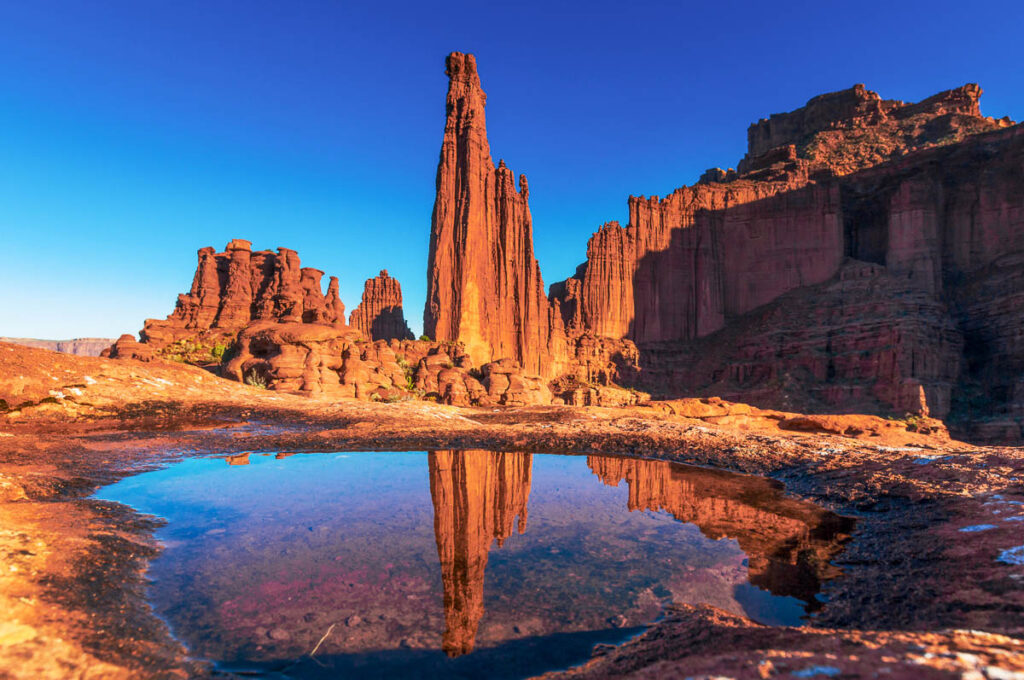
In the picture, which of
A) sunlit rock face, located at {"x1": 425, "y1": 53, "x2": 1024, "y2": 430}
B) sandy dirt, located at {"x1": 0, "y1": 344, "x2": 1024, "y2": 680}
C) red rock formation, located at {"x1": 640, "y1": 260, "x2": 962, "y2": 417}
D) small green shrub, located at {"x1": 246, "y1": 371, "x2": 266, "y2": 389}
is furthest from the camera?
sunlit rock face, located at {"x1": 425, "y1": 53, "x2": 1024, "y2": 430}

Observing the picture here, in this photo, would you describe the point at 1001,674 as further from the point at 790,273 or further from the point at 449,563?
the point at 790,273

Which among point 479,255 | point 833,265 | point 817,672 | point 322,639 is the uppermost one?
point 833,265

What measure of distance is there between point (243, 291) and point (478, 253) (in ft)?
68.5

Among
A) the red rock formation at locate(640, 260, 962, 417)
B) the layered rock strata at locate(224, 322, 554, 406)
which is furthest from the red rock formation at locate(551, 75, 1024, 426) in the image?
the layered rock strata at locate(224, 322, 554, 406)

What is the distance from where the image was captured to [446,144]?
4762 centimetres

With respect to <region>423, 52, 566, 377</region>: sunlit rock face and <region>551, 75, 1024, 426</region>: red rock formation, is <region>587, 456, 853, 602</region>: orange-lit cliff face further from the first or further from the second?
<region>551, 75, 1024, 426</region>: red rock formation

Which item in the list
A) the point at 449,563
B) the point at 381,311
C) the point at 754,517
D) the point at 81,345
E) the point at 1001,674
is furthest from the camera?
the point at 81,345

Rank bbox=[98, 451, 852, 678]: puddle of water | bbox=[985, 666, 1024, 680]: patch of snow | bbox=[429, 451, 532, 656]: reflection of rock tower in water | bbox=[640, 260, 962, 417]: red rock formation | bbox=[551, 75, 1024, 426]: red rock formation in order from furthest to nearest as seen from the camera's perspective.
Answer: bbox=[551, 75, 1024, 426]: red rock formation < bbox=[640, 260, 962, 417]: red rock formation < bbox=[429, 451, 532, 656]: reflection of rock tower in water < bbox=[98, 451, 852, 678]: puddle of water < bbox=[985, 666, 1024, 680]: patch of snow

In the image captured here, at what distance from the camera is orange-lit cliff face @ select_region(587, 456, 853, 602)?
4.82 m

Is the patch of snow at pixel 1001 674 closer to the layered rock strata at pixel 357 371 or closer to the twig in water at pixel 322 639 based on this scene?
the twig in water at pixel 322 639

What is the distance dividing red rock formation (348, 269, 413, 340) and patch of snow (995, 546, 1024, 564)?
232 ft

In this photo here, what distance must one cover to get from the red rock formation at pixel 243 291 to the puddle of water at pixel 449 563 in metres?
32.8

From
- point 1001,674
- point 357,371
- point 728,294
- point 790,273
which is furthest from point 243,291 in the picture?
point 790,273

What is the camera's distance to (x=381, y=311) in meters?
75.4
